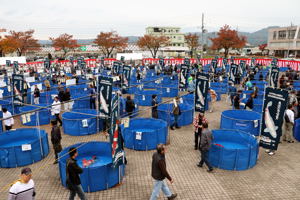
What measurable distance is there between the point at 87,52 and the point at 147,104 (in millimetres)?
82340

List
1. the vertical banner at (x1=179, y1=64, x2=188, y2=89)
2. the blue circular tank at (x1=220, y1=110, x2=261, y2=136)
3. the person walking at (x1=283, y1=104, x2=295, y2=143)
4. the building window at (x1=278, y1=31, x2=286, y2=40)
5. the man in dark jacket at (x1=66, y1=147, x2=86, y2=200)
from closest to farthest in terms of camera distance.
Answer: the man in dark jacket at (x1=66, y1=147, x2=86, y2=200) < the person walking at (x1=283, y1=104, x2=295, y2=143) < the blue circular tank at (x1=220, y1=110, x2=261, y2=136) < the vertical banner at (x1=179, y1=64, x2=188, y2=89) < the building window at (x1=278, y1=31, x2=286, y2=40)

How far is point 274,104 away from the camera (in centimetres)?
909

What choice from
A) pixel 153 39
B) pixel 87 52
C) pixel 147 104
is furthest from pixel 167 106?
pixel 87 52

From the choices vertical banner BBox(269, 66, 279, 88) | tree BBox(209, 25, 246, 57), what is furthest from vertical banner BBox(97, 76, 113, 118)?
tree BBox(209, 25, 246, 57)

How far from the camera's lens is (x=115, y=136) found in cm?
760

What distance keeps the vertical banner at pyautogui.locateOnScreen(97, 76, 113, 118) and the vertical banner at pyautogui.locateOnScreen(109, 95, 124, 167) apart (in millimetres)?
3691

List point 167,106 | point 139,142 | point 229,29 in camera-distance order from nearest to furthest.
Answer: point 139,142
point 167,106
point 229,29

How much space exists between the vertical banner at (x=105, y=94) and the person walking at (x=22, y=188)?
6.27m

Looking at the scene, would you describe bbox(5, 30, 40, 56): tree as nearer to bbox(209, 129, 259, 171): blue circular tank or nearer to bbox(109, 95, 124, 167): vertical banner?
bbox(109, 95, 124, 167): vertical banner

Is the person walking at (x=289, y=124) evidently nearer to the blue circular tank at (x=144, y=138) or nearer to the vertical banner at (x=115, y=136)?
the blue circular tank at (x=144, y=138)

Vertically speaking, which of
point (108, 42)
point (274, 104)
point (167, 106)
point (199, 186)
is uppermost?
point (108, 42)

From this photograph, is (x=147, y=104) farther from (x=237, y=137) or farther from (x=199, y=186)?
(x=199, y=186)

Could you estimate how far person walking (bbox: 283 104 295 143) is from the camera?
37.6ft

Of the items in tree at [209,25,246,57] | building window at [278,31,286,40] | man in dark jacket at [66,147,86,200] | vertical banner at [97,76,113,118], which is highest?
building window at [278,31,286,40]
